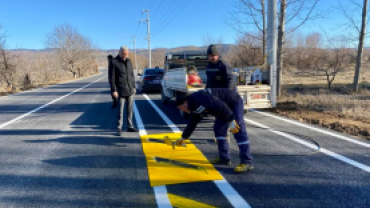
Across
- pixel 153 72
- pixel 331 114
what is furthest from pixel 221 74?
pixel 153 72

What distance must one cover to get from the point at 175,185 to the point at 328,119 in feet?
18.6

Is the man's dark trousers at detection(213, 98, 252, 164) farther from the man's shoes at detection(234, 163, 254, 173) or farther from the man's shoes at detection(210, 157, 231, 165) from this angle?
the man's shoes at detection(210, 157, 231, 165)

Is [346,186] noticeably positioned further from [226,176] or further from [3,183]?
[3,183]

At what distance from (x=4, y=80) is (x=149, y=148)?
2804 cm

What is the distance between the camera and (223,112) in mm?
3631

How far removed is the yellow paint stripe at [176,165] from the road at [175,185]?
0.13 meters

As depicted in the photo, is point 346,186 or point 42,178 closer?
point 346,186

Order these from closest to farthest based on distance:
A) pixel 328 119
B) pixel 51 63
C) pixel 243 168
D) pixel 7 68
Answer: pixel 243 168
pixel 328 119
pixel 7 68
pixel 51 63

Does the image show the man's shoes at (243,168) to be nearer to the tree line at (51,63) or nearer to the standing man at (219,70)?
the standing man at (219,70)

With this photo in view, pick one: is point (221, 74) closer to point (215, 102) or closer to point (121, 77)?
point (215, 102)

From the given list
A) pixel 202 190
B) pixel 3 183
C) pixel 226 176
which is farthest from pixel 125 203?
pixel 3 183

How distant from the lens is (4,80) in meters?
26.5

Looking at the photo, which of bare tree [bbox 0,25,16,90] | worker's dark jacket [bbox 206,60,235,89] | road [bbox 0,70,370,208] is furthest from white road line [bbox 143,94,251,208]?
bare tree [bbox 0,25,16,90]

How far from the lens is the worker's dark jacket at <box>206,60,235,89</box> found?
4422 millimetres
